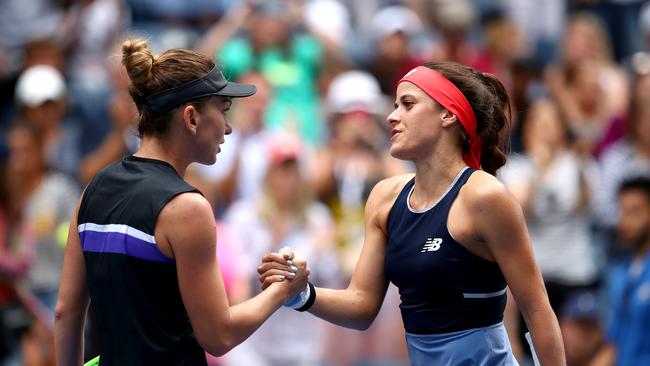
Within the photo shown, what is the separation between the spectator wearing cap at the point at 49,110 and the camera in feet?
30.4

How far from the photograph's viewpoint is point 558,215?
8656mm

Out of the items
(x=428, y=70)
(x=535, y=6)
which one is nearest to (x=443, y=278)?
(x=428, y=70)

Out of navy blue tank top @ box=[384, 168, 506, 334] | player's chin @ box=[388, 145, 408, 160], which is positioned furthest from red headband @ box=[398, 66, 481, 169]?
player's chin @ box=[388, 145, 408, 160]

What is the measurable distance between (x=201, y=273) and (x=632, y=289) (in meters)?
4.22

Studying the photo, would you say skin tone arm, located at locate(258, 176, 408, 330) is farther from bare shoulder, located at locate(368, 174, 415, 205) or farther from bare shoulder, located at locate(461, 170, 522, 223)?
bare shoulder, located at locate(461, 170, 522, 223)

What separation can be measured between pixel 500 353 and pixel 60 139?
5914 millimetres

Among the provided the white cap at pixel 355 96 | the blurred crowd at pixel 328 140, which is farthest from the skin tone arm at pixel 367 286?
the white cap at pixel 355 96

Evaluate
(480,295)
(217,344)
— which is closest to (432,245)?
(480,295)

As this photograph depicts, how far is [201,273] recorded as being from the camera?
13.5 feet

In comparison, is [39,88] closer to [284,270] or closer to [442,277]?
[284,270]

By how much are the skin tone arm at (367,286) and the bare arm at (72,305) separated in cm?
96

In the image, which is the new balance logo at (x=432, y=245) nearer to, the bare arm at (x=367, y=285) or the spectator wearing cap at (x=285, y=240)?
the bare arm at (x=367, y=285)

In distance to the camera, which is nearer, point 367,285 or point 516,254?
point 516,254

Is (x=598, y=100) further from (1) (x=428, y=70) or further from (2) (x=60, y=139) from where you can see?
(1) (x=428, y=70)
